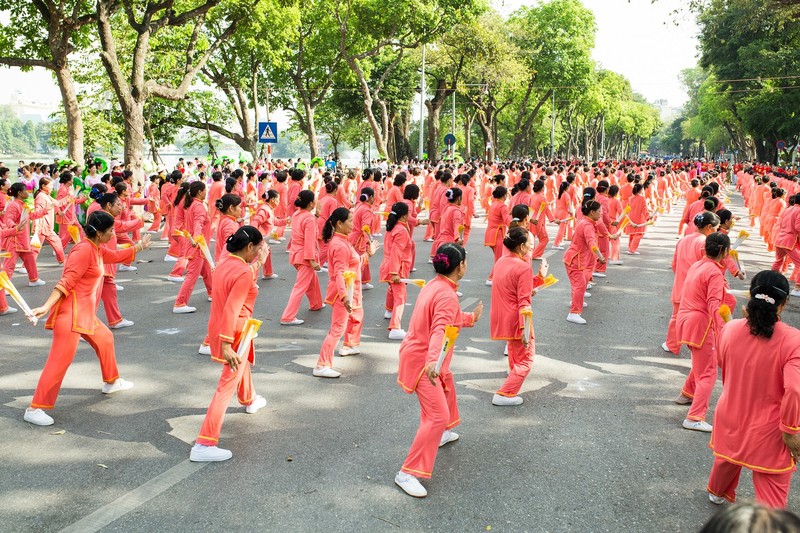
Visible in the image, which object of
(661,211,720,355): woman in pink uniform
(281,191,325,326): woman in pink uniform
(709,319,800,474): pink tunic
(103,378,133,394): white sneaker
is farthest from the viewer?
(281,191,325,326): woman in pink uniform

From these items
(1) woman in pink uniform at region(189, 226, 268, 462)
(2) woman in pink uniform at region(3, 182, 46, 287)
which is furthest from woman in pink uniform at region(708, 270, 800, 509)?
(2) woman in pink uniform at region(3, 182, 46, 287)

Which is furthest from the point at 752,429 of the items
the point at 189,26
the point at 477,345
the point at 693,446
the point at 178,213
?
the point at 189,26

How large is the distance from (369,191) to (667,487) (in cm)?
619

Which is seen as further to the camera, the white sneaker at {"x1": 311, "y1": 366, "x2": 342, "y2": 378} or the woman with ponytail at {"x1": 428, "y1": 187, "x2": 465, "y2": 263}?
the woman with ponytail at {"x1": 428, "y1": 187, "x2": 465, "y2": 263}

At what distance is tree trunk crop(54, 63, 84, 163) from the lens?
1911cm

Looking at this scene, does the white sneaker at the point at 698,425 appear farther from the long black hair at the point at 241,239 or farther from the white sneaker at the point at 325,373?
the long black hair at the point at 241,239

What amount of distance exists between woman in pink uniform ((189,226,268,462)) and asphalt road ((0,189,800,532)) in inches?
7.7

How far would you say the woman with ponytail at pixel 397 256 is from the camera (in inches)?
299

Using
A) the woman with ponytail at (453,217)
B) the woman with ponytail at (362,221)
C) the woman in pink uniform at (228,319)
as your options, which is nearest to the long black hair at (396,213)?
the woman with ponytail at (362,221)

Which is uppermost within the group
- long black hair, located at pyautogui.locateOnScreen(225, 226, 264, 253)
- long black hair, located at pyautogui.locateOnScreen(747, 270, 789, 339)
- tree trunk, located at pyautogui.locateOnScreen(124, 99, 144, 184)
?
tree trunk, located at pyautogui.locateOnScreen(124, 99, 144, 184)

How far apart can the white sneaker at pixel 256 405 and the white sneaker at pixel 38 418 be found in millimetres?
1504

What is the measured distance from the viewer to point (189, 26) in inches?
1225

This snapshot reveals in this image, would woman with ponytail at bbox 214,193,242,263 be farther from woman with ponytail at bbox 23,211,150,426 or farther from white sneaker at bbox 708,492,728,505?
white sneaker at bbox 708,492,728,505

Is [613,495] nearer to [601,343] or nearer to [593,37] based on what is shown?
[601,343]
